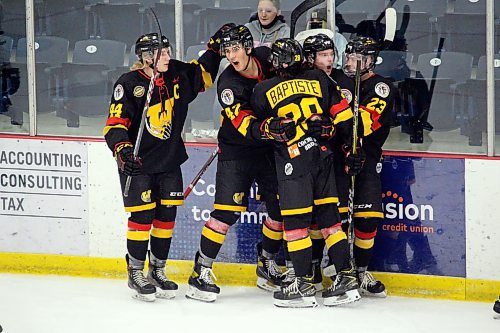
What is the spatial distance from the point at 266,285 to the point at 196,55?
4.05ft

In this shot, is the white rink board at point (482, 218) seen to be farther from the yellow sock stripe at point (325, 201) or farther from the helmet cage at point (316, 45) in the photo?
the helmet cage at point (316, 45)

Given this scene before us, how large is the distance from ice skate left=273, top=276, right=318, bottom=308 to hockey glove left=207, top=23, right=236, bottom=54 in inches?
46.5

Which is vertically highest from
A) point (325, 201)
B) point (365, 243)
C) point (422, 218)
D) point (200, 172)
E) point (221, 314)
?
point (200, 172)

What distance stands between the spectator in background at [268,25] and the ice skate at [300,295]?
3.92 feet

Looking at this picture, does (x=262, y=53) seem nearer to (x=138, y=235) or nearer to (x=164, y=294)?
(x=138, y=235)

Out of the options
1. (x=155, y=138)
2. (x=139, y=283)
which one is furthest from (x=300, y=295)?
(x=155, y=138)

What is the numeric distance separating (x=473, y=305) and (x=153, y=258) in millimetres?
1561

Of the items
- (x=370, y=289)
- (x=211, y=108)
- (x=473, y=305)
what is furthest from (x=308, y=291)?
(x=211, y=108)

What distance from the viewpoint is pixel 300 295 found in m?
5.99

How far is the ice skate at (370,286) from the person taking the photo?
614cm

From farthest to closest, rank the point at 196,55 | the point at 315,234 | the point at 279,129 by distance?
the point at 196,55 → the point at 315,234 → the point at 279,129

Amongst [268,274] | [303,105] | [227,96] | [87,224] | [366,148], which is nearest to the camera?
[303,105]

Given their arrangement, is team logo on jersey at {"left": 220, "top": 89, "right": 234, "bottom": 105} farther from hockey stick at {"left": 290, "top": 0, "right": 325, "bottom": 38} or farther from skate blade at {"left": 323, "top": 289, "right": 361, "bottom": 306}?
skate blade at {"left": 323, "top": 289, "right": 361, "bottom": 306}

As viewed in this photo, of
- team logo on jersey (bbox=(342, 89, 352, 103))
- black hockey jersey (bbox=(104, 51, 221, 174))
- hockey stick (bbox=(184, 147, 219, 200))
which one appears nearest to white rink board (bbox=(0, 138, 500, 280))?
hockey stick (bbox=(184, 147, 219, 200))
